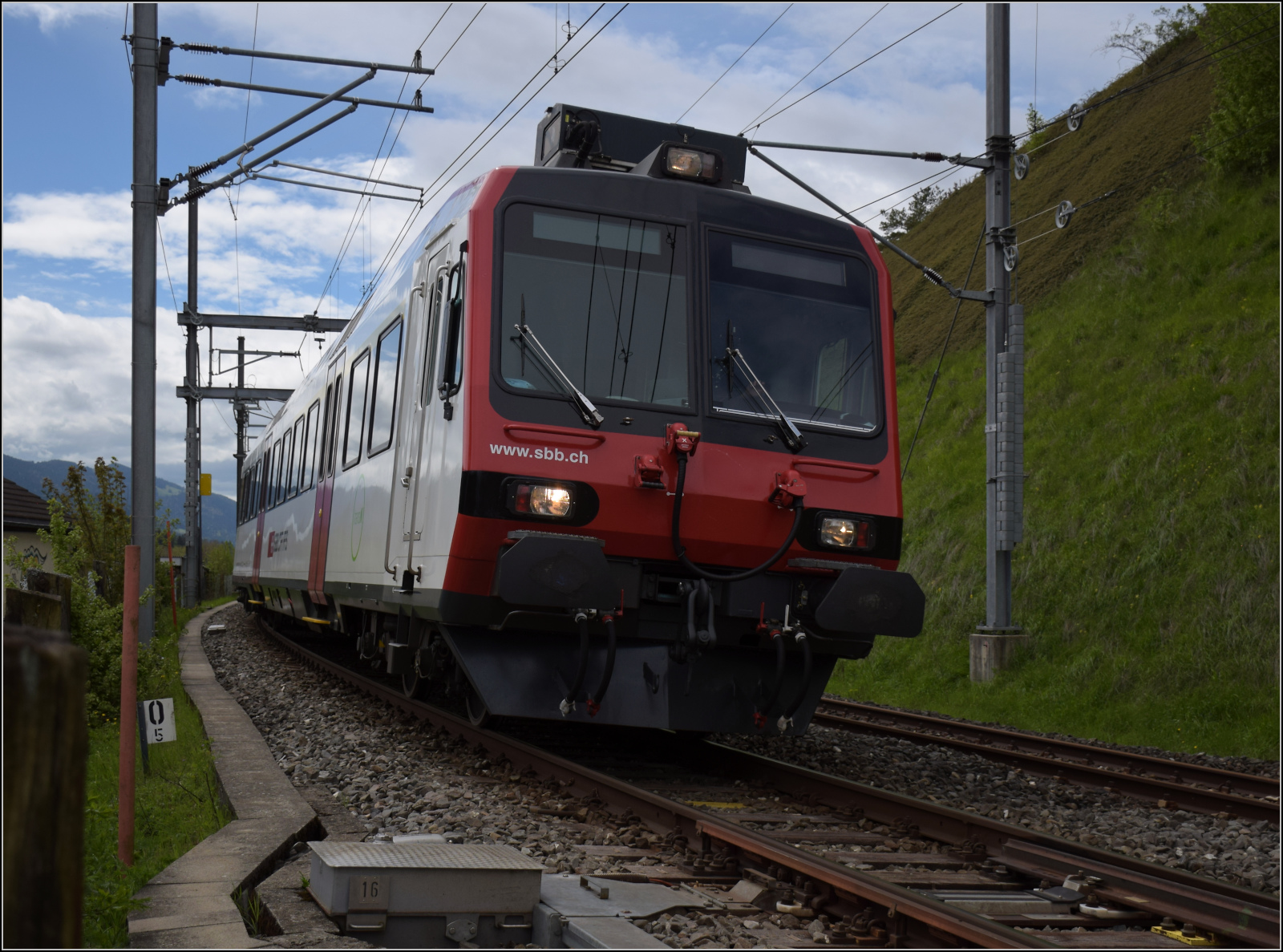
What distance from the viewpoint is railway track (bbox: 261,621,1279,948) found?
4145 millimetres

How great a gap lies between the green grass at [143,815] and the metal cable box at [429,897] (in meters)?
0.73

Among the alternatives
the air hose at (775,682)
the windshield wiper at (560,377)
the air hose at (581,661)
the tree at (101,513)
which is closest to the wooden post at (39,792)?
the air hose at (581,661)

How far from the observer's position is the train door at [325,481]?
37.7ft

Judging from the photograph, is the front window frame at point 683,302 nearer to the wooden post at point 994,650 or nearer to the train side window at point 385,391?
the train side window at point 385,391

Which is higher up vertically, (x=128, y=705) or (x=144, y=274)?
(x=144, y=274)

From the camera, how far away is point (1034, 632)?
1443 centimetres

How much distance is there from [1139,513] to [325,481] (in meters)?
10.4

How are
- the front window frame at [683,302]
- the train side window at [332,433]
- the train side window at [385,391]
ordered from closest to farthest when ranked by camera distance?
the front window frame at [683,302], the train side window at [385,391], the train side window at [332,433]

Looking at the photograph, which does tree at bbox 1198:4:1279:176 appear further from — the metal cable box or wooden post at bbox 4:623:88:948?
wooden post at bbox 4:623:88:948

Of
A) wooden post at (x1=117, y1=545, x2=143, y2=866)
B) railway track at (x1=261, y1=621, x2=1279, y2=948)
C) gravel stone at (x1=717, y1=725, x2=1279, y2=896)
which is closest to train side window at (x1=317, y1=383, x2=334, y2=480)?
gravel stone at (x1=717, y1=725, x2=1279, y2=896)

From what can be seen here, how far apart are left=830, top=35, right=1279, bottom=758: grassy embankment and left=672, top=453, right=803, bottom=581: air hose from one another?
564 cm

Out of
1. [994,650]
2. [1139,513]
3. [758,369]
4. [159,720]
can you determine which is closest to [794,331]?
[758,369]

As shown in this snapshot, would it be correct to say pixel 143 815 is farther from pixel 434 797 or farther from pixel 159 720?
pixel 434 797

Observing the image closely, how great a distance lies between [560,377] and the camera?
6.67m
